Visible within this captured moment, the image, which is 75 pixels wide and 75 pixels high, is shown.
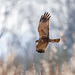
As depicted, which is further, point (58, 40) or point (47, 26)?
point (47, 26)

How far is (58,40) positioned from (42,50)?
1.48 m

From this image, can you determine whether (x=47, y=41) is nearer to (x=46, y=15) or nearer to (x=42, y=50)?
(x=42, y=50)

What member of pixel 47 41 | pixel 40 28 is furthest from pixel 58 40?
pixel 40 28

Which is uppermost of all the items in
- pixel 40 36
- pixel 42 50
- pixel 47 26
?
pixel 47 26

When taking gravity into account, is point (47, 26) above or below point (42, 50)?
above

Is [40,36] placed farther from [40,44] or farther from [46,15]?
[46,15]

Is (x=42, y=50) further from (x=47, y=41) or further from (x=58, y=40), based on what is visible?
(x=58, y=40)

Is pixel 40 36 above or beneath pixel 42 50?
above

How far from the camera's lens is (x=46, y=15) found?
10844mm

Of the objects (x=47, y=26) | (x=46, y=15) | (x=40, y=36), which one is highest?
(x=46, y=15)

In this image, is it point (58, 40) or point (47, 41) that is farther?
point (47, 41)

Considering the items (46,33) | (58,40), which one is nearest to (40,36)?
(46,33)

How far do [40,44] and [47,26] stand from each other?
135cm

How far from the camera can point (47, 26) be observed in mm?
10500
